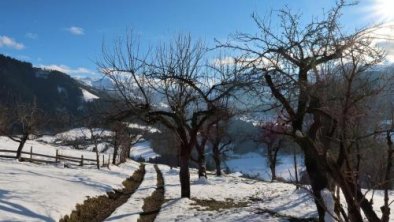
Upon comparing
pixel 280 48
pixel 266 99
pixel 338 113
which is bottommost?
pixel 338 113

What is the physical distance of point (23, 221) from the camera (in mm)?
12477

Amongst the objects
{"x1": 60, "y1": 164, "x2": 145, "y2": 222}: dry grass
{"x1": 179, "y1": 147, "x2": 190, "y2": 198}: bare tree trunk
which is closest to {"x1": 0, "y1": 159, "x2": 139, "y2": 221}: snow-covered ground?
{"x1": 60, "y1": 164, "x2": 145, "y2": 222}: dry grass

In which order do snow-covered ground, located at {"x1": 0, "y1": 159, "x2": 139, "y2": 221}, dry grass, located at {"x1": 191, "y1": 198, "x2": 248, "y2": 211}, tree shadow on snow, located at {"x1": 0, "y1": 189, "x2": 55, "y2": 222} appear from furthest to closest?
dry grass, located at {"x1": 191, "y1": 198, "x2": 248, "y2": 211}, snow-covered ground, located at {"x1": 0, "y1": 159, "x2": 139, "y2": 221}, tree shadow on snow, located at {"x1": 0, "y1": 189, "x2": 55, "y2": 222}

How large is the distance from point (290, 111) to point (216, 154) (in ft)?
109

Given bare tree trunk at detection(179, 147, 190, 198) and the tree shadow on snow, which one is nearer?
the tree shadow on snow

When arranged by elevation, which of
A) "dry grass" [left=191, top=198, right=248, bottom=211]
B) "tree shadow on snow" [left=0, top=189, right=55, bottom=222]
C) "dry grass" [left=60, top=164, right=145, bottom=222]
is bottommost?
"dry grass" [left=191, top=198, right=248, bottom=211]

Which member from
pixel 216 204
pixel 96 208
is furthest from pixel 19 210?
pixel 216 204

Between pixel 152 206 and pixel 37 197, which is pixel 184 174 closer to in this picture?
pixel 152 206

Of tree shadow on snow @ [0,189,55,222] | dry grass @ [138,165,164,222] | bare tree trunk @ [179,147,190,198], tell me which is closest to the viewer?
tree shadow on snow @ [0,189,55,222]

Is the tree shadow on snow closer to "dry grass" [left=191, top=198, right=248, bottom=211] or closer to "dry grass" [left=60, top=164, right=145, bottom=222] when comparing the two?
"dry grass" [left=60, top=164, right=145, bottom=222]

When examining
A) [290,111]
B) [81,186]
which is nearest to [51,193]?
[81,186]

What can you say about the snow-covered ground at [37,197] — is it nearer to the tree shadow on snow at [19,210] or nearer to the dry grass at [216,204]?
the tree shadow on snow at [19,210]

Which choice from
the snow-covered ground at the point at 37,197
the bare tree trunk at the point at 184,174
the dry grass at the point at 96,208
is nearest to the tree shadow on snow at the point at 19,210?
the snow-covered ground at the point at 37,197

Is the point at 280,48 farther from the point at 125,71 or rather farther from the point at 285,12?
the point at 125,71
